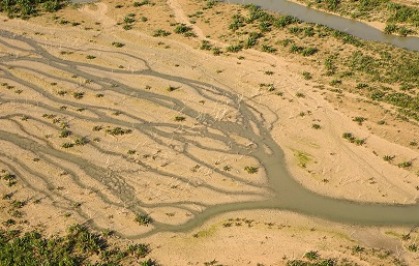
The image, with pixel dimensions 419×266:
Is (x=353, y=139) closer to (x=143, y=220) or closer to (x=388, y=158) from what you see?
(x=388, y=158)

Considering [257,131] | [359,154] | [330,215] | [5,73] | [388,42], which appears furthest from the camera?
[388,42]

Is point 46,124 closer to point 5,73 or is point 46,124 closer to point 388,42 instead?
point 5,73

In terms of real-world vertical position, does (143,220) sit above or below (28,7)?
below

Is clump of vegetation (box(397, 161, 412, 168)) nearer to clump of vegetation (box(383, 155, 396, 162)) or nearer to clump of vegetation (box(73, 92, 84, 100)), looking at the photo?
clump of vegetation (box(383, 155, 396, 162))

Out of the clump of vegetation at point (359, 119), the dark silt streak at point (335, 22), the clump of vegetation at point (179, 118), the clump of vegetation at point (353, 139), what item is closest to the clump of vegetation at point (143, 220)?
the clump of vegetation at point (179, 118)

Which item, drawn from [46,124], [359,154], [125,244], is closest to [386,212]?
[359,154]

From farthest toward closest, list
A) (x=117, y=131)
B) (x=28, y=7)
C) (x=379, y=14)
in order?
(x=28, y=7) → (x=379, y=14) → (x=117, y=131)

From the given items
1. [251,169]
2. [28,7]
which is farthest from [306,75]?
[28,7]
